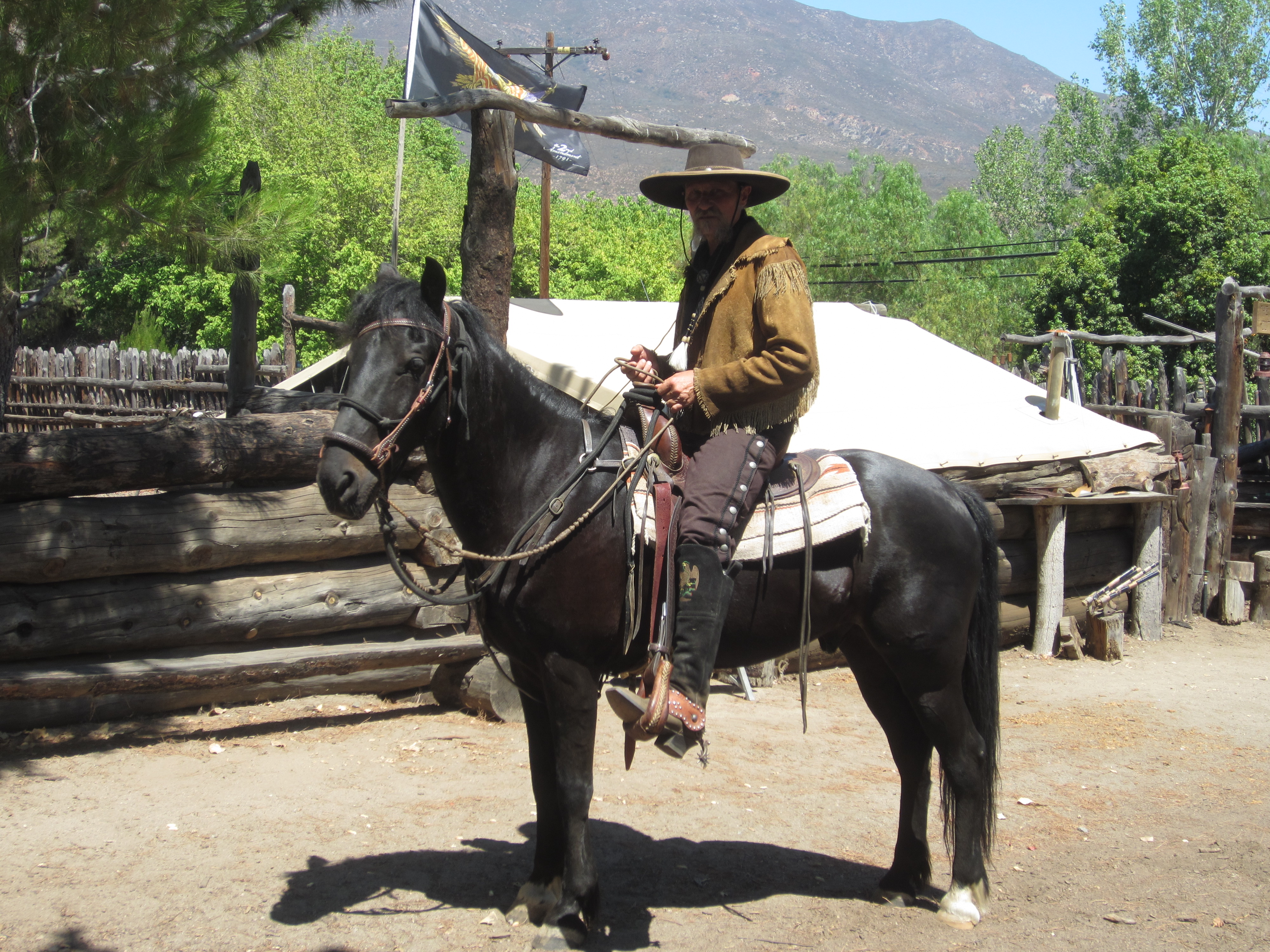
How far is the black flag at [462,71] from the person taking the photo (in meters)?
8.34

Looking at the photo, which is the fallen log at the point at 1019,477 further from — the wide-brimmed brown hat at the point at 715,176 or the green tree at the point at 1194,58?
the green tree at the point at 1194,58

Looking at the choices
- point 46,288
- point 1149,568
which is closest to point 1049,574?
point 1149,568

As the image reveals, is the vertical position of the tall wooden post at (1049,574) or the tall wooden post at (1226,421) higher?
the tall wooden post at (1226,421)

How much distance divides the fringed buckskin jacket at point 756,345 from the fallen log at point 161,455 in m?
2.33

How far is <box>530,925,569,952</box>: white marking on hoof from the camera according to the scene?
11.3ft

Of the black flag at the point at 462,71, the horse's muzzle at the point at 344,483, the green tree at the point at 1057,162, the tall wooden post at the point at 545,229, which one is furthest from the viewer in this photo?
the green tree at the point at 1057,162

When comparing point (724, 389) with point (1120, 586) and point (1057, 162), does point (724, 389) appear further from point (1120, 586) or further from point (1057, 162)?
point (1057, 162)

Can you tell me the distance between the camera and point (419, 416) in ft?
10.7

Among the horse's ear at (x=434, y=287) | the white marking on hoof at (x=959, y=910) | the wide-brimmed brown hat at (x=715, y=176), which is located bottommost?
the white marking on hoof at (x=959, y=910)

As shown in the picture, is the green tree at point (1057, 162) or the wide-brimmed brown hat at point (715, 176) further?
the green tree at point (1057, 162)

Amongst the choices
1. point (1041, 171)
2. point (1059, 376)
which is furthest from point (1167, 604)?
point (1041, 171)

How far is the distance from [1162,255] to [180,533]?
2158cm

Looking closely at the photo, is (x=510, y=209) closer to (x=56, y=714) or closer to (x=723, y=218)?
(x=723, y=218)

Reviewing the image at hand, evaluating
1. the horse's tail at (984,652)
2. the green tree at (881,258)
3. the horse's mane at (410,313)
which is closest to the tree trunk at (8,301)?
the horse's mane at (410,313)
